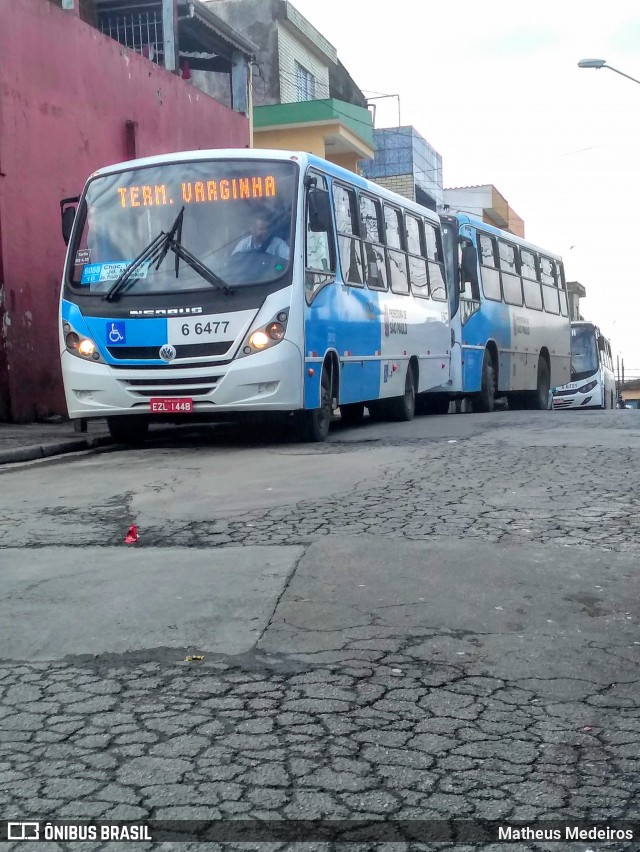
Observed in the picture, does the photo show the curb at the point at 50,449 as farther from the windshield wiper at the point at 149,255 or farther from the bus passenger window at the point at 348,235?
the bus passenger window at the point at 348,235

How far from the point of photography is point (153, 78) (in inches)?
754

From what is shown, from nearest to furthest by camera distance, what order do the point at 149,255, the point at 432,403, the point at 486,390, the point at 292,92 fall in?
1. the point at 149,255
2. the point at 432,403
3. the point at 486,390
4. the point at 292,92

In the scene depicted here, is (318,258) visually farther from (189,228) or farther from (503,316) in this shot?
(503,316)

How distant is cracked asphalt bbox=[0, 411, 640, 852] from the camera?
305cm

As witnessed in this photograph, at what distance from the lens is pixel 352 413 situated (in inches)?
618

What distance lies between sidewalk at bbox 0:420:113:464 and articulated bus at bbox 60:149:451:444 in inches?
17.0

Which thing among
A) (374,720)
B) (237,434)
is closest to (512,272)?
(237,434)

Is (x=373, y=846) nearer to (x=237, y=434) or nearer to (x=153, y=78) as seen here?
(x=237, y=434)

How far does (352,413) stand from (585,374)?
14971 mm

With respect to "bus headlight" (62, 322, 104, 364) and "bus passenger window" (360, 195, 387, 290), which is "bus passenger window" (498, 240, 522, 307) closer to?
"bus passenger window" (360, 195, 387, 290)

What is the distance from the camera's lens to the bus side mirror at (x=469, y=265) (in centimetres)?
1891

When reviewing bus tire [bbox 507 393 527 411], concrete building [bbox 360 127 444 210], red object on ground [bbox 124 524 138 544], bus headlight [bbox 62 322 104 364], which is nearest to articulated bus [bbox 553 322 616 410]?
bus tire [bbox 507 393 527 411]

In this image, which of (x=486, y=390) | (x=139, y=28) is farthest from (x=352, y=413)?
Answer: (x=139, y=28)

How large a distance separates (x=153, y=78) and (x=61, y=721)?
17048mm
